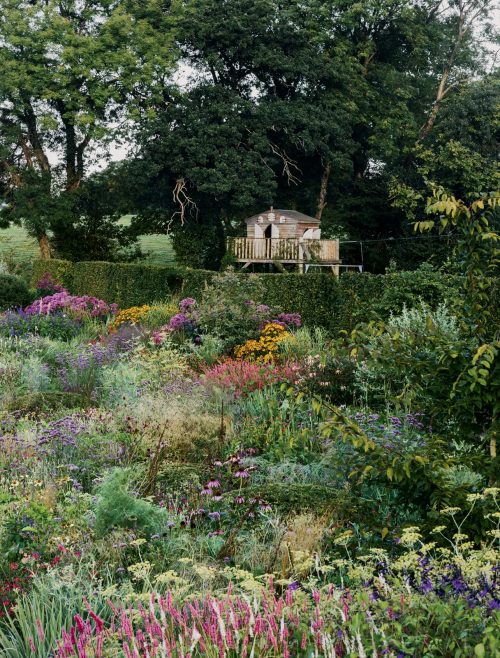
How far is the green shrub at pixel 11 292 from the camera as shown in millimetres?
16984

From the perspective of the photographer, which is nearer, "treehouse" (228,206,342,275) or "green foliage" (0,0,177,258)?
"treehouse" (228,206,342,275)

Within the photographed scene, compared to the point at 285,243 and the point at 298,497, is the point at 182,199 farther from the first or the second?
the point at 298,497

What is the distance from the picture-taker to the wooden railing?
2347cm

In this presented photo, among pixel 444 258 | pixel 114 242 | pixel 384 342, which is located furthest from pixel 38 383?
pixel 114 242

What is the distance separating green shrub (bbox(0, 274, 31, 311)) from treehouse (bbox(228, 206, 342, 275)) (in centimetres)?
879

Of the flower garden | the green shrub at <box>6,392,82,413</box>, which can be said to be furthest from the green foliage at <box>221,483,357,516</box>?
the green shrub at <box>6,392,82,413</box>

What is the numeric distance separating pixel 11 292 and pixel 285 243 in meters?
10.7

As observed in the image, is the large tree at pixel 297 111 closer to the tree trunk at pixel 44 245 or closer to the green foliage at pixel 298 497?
the tree trunk at pixel 44 245

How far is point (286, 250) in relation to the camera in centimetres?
2380

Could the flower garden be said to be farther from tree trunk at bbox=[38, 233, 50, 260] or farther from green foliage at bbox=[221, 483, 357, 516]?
tree trunk at bbox=[38, 233, 50, 260]

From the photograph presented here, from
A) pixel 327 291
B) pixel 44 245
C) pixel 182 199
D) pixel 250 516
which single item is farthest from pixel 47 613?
pixel 44 245

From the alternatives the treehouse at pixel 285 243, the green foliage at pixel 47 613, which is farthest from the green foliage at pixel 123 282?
the green foliage at pixel 47 613

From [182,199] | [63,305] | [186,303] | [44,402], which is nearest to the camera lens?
[44,402]

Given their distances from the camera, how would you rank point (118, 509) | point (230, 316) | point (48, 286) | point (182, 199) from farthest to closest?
point (182, 199) → point (48, 286) → point (230, 316) → point (118, 509)
